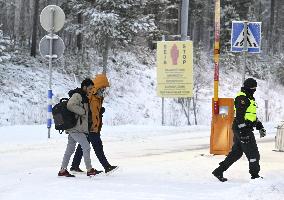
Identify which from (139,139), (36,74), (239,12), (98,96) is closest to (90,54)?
(36,74)

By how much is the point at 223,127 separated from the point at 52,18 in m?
6.16

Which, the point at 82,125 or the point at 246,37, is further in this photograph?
the point at 246,37

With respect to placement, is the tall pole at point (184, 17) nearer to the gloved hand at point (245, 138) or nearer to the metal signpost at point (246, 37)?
the metal signpost at point (246, 37)

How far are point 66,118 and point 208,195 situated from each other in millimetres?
2859

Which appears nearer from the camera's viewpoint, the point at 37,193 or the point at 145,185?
the point at 37,193

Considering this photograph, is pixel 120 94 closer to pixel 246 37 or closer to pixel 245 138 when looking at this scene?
pixel 246 37

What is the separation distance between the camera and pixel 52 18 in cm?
1586

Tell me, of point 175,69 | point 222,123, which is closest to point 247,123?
point 222,123

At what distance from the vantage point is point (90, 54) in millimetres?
32750

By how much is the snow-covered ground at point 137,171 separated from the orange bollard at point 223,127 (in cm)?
36

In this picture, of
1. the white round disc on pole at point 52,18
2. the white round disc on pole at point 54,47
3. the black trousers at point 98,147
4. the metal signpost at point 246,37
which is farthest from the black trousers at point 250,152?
the white round disc on pole at point 52,18

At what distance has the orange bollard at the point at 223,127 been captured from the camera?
12555mm

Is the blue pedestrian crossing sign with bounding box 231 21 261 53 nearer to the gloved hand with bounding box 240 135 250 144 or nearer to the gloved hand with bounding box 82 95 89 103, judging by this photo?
the gloved hand with bounding box 240 135 250 144

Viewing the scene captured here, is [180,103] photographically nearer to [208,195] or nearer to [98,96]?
[98,96]
